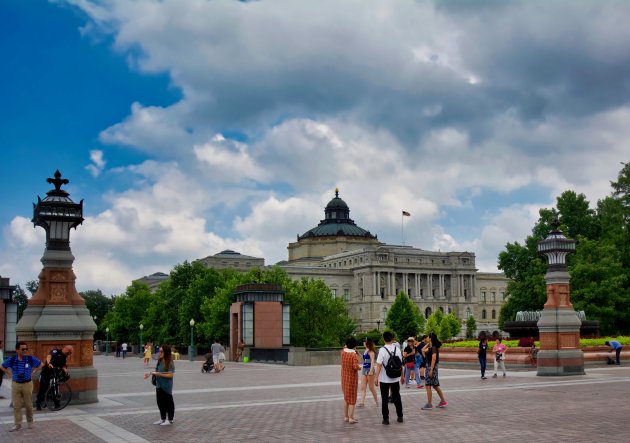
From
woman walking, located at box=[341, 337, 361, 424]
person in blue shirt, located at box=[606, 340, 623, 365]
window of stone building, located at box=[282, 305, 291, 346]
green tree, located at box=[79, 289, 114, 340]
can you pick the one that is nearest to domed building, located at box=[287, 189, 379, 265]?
green tree, located at box=[79, 289, 114, 340]

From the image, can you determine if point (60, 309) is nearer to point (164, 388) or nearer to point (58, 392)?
point (58, 392)

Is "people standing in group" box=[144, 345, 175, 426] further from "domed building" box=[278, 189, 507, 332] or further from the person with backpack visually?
"domed building" box=[278, 189, 507, 332]

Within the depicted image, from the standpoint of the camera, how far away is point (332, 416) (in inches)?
638

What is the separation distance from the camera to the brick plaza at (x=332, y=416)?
13148mm

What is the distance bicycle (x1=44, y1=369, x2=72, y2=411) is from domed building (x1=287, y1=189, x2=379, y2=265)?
151 meters

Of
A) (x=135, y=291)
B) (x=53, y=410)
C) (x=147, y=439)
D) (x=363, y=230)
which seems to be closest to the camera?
(x=147, y=439)

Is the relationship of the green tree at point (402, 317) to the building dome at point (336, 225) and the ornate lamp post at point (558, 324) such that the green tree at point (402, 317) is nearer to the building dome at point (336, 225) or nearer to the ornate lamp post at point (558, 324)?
the building dome at point (336, 225)

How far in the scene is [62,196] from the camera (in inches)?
788

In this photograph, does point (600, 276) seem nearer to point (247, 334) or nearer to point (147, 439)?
point (247, 334)

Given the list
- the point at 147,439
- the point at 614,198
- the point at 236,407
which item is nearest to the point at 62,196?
the point at 236,407

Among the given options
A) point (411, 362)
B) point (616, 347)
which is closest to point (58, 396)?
point (411, 362)

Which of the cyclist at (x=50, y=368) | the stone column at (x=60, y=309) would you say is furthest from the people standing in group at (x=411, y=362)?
the cyclist at (x=50, y=368)

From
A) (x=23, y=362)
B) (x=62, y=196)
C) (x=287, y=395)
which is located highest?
(x=62, y=196)

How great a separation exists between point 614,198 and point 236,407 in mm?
53806
